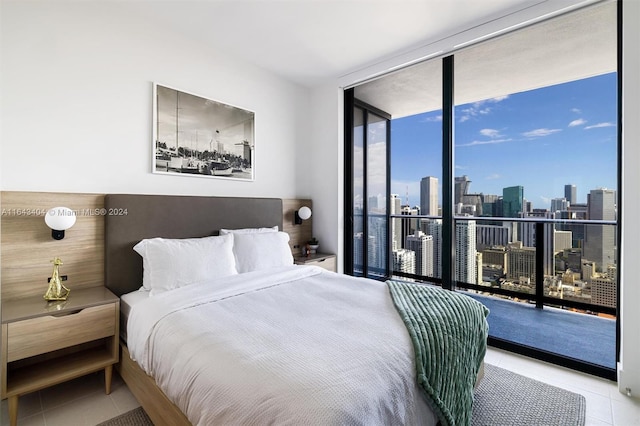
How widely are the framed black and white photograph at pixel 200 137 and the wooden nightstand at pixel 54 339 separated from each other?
1.22 meters

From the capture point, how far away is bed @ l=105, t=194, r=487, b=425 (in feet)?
3.30

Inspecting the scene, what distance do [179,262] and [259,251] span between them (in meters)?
0.69

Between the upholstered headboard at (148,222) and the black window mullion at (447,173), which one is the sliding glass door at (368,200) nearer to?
the black window mullion at (447,173)

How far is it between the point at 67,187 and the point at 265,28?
2055 millimetres

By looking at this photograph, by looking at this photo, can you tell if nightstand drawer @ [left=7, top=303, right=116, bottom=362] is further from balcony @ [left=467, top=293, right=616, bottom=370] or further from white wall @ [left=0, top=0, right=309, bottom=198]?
balcony @ [left=467, top=293, right=616, bottom=370]

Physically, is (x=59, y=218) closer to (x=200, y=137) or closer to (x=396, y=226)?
(x=200, y=137)

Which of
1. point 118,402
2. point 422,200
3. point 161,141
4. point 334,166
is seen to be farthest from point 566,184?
point 118,402

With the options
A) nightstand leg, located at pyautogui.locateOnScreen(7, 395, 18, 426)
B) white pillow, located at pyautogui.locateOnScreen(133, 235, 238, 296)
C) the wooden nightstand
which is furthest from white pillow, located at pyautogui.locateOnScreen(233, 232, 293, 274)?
nightstand leg, located at pyautogui.locateOnScreen(7, 395, 18, 426)

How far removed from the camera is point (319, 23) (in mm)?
2553

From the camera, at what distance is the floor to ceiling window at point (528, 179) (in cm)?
234

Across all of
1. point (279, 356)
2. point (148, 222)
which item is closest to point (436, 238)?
point (279, 356)

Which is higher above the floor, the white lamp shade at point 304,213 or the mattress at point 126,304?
the white lamp shade at point 304,213

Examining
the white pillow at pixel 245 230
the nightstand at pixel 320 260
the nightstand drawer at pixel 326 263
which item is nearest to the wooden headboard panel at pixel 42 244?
the white pillow at pixel 245 230

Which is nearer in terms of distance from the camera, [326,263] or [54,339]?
[54,339]
